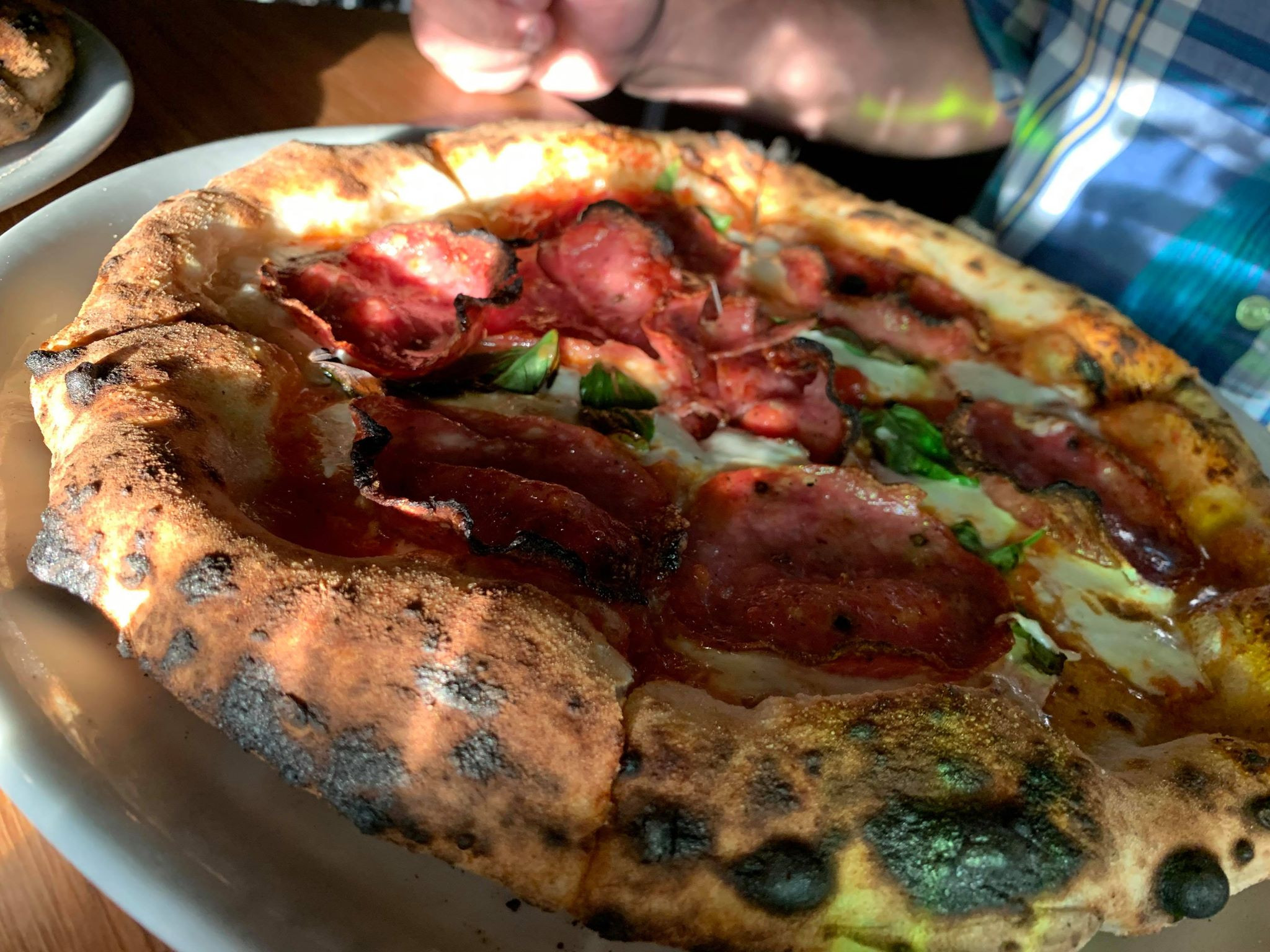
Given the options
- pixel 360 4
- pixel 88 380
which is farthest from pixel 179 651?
pixel 360 4

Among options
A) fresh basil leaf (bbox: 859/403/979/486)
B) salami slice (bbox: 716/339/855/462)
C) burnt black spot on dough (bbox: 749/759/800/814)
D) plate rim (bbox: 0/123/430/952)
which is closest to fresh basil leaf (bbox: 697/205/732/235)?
salami slice (bbox: 716/339/855/462)

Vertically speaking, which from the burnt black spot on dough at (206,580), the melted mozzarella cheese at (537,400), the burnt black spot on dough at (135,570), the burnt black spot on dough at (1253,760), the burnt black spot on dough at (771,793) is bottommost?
the burnt black spot on dough at (1253,760)

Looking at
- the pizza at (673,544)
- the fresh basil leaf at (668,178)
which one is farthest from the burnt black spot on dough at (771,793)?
the fresh basil leaf at (668,178)

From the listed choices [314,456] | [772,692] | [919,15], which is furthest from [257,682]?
[919,15]

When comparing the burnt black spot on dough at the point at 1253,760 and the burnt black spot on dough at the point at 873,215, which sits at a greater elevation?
the burnt black spot on dough at the point at 873,215

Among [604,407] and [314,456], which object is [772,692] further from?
[314,456]

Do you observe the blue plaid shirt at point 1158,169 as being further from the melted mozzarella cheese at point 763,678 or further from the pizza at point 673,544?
the melted mozzarella cheese at point 763,678

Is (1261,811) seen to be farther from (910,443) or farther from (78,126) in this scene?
(78,126)
